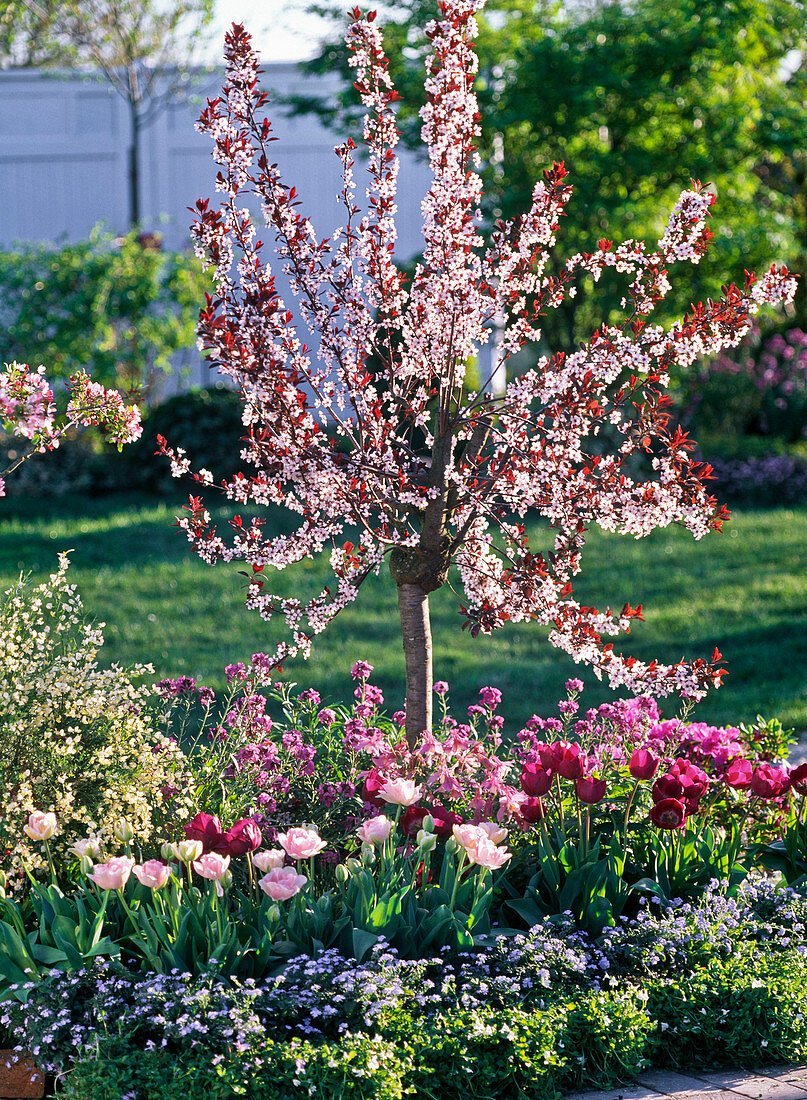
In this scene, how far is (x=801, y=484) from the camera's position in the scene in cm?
1159

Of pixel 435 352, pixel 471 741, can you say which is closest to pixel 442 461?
pixel 435 352

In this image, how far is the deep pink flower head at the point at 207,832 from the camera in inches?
118

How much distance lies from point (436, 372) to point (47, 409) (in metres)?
1.26

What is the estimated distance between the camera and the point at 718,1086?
8.93 feet

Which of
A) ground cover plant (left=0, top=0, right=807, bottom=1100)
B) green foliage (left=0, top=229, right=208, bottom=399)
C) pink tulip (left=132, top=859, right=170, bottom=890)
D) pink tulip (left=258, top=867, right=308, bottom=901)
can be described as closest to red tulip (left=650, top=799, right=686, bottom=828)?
ground cover plant (left=0, top=0, right=807, bottom=1100)

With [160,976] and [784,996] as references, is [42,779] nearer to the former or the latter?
[160,976]

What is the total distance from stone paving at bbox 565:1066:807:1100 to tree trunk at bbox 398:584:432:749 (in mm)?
1337

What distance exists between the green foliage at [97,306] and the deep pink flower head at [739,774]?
941cm

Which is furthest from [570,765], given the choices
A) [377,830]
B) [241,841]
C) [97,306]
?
[97,306]

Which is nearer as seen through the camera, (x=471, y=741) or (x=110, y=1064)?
(x=110, y=1064)

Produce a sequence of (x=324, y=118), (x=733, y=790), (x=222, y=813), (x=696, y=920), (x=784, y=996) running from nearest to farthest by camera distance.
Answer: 1. (x=784, y=996)
2. (x=696, y=920)
3. (x=222, y=813)
4. (x=733, y=790)
5. (x=324, y=118)

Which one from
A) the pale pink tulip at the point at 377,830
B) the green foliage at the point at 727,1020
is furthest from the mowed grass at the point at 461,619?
the green foliage at the point at 727,1020

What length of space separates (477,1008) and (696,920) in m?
0.74

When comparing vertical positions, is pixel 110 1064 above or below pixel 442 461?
below
